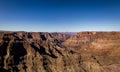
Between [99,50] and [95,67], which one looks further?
[99,50]

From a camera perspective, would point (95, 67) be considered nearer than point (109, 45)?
Yes

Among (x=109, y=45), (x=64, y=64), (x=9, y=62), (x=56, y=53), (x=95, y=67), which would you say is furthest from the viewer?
(x=109, y=45)

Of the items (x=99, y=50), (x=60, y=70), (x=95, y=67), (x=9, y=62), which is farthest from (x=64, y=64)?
(x=99, y=50)

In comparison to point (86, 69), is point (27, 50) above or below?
above

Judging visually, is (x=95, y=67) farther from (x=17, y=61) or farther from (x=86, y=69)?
(x=17, y=61)

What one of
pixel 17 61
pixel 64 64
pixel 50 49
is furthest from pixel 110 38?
pixel 17 61

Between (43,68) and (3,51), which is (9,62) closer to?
Answer: (3,51)

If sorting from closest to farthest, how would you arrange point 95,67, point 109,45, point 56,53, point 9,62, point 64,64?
point 9,62 → point 64,64 → point 95,67 → point 56,53 → point 109,45

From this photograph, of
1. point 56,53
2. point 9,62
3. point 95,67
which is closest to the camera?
point 9,62

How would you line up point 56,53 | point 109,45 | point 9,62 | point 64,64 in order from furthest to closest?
point 109,45, point 56,53, point 64,64, point 9,62
